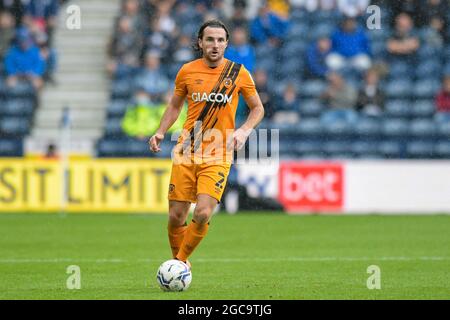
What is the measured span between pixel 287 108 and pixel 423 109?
264cm

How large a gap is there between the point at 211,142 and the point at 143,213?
10000 mm

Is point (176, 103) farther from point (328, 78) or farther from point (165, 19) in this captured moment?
point (165, 19)

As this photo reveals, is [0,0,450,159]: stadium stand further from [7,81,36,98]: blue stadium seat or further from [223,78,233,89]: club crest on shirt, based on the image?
[223,78,233,89]: club crest on shirt

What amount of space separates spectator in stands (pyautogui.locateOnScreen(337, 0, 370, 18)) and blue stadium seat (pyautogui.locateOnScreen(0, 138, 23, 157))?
6811 millimetres

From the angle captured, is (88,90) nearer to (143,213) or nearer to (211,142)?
(143,213)

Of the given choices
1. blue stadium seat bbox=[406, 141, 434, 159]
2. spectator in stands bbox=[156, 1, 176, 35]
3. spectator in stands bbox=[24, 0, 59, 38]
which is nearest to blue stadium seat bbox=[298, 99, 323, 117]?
blue stadium seat bbox=[406, 141, 434, 159]

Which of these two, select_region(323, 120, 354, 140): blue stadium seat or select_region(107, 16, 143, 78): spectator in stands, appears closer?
select_region(323, 120, 354, 140): blue stadium seat

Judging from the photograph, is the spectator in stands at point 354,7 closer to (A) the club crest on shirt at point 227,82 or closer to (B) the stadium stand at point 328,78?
(B) the stadium stand at point 328,78

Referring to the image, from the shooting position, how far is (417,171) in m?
18.8

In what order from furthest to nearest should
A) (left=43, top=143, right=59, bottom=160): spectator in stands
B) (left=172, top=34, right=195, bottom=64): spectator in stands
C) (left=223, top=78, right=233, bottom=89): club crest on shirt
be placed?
(left=172, top=34, right=195, bottom=64): spectator in stands
(left=43, top=143, right=59, bottom=160): spectator in stands
(left=223, top=78, right=233, bottom=89): club crest on shirt

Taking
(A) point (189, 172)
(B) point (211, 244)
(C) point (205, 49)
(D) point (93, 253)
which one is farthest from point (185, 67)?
(B) point (211, 244)

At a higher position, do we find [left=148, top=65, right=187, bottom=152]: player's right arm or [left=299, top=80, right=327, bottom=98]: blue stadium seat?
[left=148, top=65, right=187, bottom=152]: player's right arm

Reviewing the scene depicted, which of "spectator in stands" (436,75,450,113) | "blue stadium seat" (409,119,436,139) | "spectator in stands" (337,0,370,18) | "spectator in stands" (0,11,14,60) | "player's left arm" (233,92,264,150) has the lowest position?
"blue stadium seat" (409,119,436,139)

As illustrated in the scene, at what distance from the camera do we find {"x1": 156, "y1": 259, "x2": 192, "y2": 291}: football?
8969 mm
